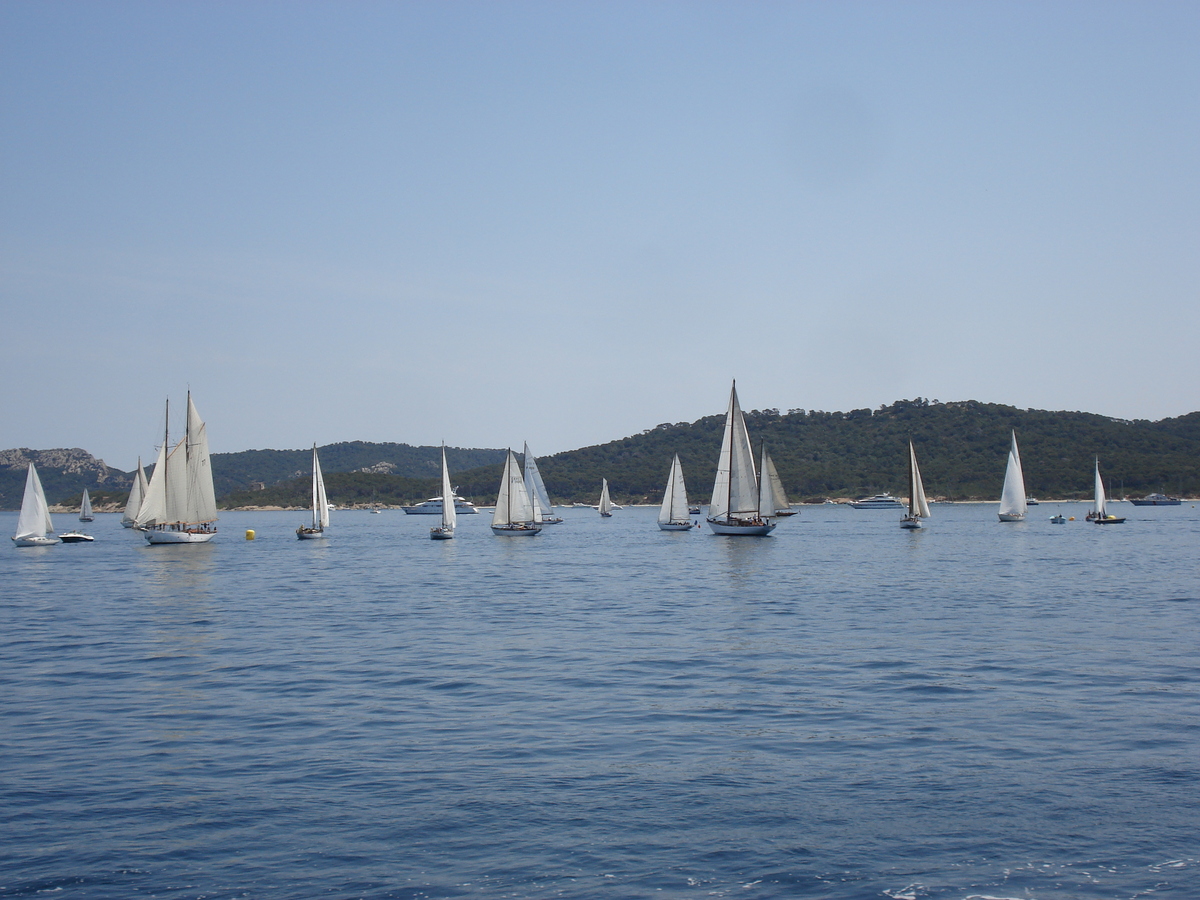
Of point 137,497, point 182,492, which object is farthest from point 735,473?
point 137,497

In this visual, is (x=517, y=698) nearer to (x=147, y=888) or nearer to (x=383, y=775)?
(x=383, y=775)

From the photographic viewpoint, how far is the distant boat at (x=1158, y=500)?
608ft

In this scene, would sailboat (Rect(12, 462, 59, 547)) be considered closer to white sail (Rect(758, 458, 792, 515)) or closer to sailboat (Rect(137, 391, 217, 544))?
sailboat (Rect(137, 391, 217, 544))

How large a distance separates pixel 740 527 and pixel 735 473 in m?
5.85

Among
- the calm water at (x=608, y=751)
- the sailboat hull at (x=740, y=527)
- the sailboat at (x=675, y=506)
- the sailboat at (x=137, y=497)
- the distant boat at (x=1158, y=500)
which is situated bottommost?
the distant boat at (x=1158, y=500)

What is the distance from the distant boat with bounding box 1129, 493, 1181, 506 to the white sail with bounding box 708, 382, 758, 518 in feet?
445

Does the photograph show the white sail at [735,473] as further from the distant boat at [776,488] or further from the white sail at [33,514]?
the white sail at [33,514]

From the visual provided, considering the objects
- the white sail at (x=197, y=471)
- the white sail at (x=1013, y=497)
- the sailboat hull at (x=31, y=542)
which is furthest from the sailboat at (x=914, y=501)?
the sailboat hull at (x=31, y=542)

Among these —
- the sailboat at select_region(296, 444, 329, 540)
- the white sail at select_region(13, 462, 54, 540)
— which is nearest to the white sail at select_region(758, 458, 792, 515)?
the sailboat at select_region(296, 444, 329, 540)

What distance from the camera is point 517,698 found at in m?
21.2

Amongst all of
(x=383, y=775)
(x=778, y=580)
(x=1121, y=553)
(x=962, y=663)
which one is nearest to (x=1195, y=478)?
(x=1121, y=553)

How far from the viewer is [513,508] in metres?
101

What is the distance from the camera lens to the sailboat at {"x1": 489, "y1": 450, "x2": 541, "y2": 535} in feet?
322

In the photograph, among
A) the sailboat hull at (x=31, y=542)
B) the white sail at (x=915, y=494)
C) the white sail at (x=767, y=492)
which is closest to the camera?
the sailboat hull at (x=31, y=542)
